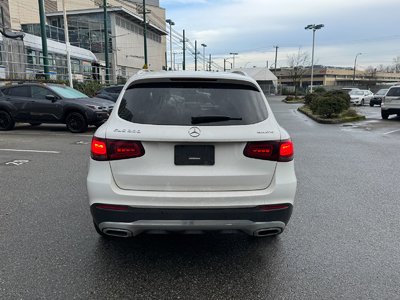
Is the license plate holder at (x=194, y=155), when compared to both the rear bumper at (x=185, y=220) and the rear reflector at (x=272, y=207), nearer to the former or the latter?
the rear bumper at (x=185, y=220)

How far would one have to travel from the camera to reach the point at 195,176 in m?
2.94

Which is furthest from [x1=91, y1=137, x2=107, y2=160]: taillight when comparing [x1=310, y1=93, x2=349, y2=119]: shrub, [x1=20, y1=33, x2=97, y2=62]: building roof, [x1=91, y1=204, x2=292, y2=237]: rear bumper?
[x1=20, y1=33, x2=97, y2=62]: building roof

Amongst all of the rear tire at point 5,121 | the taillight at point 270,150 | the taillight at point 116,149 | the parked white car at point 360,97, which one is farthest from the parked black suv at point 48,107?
the parked white car at point 360,97

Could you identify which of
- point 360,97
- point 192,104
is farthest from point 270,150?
point 360,97

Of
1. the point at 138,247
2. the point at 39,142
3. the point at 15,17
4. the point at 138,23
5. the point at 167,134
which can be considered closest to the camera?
the point at 167,134

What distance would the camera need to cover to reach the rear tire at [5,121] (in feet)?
40.7

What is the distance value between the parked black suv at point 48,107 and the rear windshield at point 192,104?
909cm

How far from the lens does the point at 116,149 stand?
9.76 ft

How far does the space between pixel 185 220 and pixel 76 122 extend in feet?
32.8

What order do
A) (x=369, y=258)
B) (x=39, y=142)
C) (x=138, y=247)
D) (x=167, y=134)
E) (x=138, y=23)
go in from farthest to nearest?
(x=138, y=23) → (x=39, y=142) → (x=138, y=247) → (x=369, y=258) → (x=167, y=134)

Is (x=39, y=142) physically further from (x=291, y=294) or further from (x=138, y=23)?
(x=138, y=23)

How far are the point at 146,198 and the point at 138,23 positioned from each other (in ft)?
195

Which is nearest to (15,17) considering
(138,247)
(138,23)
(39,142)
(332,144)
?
(138,23)

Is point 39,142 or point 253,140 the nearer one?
point 253,140
